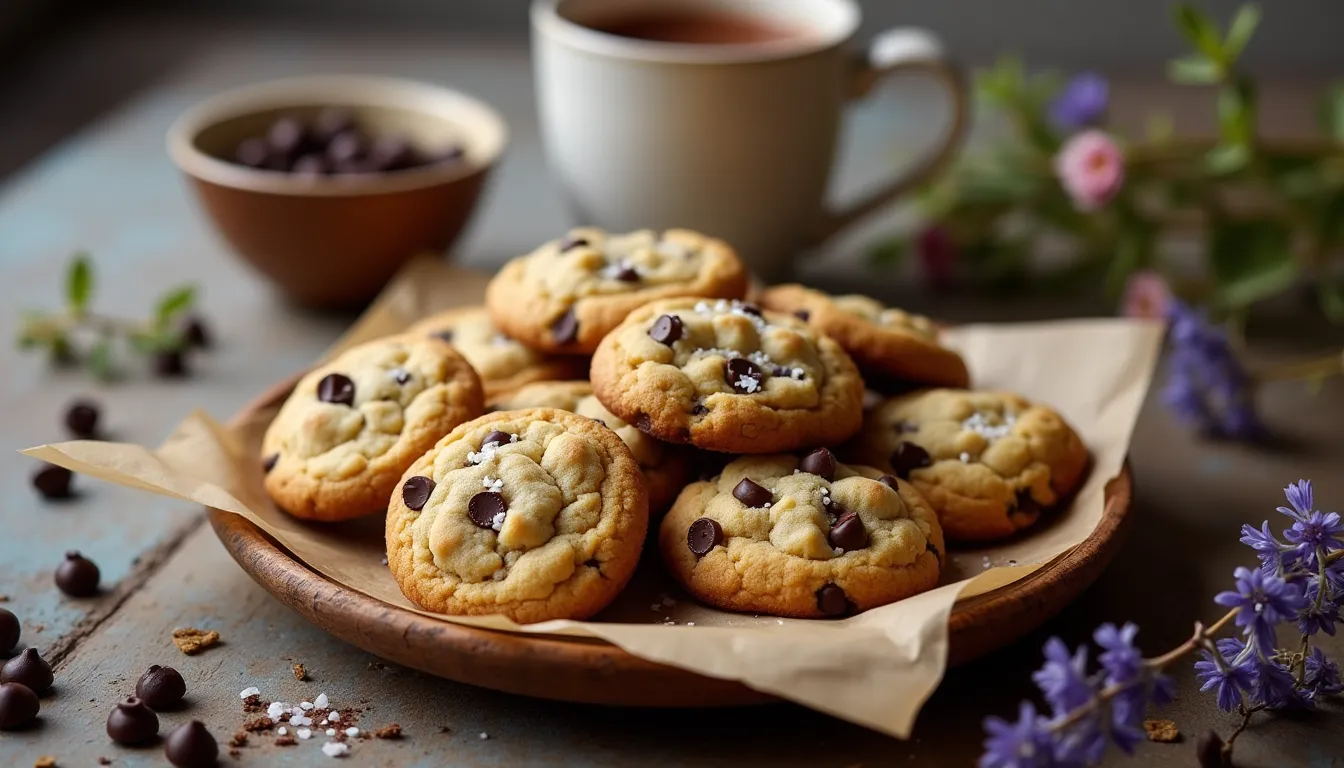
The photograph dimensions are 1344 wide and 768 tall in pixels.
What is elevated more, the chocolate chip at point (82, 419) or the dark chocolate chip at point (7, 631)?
the dark chocolate chip at point (7, 631)

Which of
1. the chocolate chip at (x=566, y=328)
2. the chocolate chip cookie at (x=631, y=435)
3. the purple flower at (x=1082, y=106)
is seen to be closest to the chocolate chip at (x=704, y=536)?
the chocolate chip cookie at (x=631, y=435)

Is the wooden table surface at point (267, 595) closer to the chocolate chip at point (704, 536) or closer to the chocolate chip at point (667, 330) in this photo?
the chocolate chip at point (704, 536)

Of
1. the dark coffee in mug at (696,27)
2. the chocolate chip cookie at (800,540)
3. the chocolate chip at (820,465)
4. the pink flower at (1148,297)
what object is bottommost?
the pink flower at (1148,297)

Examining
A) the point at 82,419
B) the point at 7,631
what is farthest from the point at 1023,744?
the point at 82,419

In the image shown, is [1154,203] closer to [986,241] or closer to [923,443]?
[986,241]

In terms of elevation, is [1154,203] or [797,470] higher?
[797,470]

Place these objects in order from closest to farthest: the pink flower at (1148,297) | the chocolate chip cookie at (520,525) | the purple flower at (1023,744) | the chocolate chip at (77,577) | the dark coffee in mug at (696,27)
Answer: the purple flower at (1023,744)
the chocolate chip cookie at (520,525)
the chocolate chip at (77,577)
the pink flower at (1148,297)
the dark coffee in mug at (696,27)

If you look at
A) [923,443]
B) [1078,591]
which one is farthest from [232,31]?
[1078,591]
